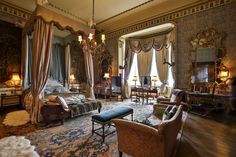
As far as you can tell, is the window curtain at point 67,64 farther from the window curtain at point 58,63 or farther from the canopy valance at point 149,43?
the canopy valance at point 149,43

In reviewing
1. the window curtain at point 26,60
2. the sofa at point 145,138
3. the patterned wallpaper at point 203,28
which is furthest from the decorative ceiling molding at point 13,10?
the patterned wallpaper at point 203,28

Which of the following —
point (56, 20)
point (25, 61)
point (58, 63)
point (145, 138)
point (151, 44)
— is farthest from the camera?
point (151, 44)

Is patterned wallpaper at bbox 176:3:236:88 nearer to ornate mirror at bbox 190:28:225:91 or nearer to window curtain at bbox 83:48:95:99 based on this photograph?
ornate mirror at bbox 190:28:225:91

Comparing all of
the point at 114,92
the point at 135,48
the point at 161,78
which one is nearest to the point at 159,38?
the point at 135,48

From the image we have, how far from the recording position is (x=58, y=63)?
7.46 meters

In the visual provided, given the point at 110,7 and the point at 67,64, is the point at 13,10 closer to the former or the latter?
the point at 67,64

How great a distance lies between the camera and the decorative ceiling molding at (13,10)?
19.7ft

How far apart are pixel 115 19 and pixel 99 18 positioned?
3.01ft

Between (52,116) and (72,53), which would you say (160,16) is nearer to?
(72,53)

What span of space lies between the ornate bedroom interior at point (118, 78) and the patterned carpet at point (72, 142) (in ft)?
0.07

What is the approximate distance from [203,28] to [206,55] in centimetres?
114

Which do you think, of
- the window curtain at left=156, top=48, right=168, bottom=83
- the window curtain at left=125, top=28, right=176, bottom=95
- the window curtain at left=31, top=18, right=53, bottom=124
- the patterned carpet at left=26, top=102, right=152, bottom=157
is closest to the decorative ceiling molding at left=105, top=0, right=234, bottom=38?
the window curtain at left=125, top=28, right=176, bottom=95

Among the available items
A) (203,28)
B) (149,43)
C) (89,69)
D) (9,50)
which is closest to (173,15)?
(203,28)

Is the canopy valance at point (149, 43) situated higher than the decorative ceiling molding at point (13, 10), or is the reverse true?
the decorative ceiling molding at point (13, 10)
